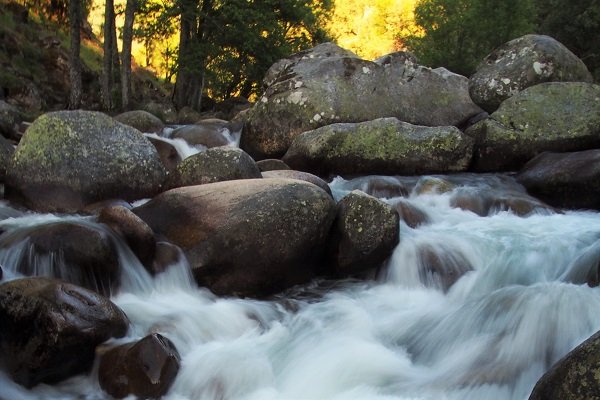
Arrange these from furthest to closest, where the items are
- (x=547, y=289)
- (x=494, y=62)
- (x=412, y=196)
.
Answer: (x=494, y=62) → (x=412, y=196) → (x=547, y=289)

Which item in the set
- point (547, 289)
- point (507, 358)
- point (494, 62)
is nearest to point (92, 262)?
point (507, 358)

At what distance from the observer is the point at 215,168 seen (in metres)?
7.57

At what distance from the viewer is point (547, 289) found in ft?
17.1

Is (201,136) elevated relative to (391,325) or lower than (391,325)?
elevated

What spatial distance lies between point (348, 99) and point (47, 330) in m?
9.13

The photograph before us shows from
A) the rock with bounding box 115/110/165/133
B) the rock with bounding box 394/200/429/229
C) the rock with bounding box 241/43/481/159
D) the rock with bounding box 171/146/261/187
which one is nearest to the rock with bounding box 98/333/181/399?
the rock with bounding box 171/146/261/187

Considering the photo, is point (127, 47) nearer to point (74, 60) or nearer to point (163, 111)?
point (74, 60)

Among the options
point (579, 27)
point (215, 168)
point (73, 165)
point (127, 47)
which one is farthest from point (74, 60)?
point (579, 27)

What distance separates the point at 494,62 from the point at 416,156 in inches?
161

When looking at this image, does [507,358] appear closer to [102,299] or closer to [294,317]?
[294,317]

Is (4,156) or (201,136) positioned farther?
(201,136)

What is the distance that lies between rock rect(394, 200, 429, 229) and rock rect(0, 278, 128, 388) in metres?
4.51

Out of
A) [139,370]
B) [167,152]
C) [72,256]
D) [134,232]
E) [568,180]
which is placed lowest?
[139,370]

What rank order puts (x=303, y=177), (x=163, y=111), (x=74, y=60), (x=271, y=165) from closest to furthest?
(x=303, y=177)
(x=271, y=165)
(x=74, y=60)
(x=163, y=111)
